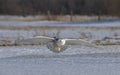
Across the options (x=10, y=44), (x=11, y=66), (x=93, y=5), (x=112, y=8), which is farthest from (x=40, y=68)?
(x=93, y=5)

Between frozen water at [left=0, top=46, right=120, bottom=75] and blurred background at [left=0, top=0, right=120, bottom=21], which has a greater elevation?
frozen water at [left=0, top=46, right=120, bottom=75]

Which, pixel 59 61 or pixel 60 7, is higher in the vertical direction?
pixel 59 61

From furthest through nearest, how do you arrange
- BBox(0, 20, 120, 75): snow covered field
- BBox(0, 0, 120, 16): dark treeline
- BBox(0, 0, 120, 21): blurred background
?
BBox(0, 0, 120, 16): dark treeline → BBox(0, 0, 120, 21): blurred background → BBox(0, 20, 120, 75): snow covered field

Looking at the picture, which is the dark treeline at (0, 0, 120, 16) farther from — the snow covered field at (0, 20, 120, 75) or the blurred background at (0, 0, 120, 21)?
the snow covered field at (0, 20, 120, 75)

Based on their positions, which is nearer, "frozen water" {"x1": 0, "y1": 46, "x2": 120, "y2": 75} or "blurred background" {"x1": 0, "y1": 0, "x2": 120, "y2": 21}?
"frozen water" {"x1": 0, "y1": 46, "x2": 120, "y2": 75}

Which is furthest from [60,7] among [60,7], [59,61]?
[59,61]

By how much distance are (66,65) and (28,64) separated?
2.76ft

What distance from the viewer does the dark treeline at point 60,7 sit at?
39556 millimetres

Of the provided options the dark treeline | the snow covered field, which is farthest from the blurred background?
the snow covered field

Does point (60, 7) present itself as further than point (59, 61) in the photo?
Yes

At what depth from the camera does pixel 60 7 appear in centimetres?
4328

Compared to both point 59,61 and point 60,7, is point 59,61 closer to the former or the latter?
point 59,61

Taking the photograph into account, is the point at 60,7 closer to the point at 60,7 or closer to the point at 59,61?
the point at 60,7

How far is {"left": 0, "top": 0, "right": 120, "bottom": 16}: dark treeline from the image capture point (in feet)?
130
